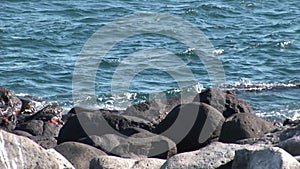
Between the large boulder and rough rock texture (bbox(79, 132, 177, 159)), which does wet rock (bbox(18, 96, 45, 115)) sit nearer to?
the large boulder

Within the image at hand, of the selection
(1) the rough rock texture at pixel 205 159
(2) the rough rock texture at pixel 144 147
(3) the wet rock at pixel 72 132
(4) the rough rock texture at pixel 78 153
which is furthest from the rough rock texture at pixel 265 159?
(3) the wet rock at pixel 72 132

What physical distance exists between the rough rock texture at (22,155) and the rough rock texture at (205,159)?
147 centimetres

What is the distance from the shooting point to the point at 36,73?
28359 millimetres

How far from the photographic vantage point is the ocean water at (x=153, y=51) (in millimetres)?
25656

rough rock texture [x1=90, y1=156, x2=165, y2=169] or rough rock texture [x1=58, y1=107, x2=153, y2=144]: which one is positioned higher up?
rough rock texture [x1=90, y1=156, x2=165, y2=169]

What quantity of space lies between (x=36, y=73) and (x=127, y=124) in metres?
12.6

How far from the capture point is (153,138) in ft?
45.0

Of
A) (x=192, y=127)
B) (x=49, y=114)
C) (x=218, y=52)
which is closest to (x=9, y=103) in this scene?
(x=49, y=114)

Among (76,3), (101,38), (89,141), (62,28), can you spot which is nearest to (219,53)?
(101,38)

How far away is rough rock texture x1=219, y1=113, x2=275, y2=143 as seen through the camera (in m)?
14.9

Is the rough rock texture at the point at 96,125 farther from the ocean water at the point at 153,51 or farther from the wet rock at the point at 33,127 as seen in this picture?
the ocean water at the point at 153,51

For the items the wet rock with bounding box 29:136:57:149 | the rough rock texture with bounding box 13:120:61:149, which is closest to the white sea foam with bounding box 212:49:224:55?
the rough rock texture with bounding box 13:120:61:149

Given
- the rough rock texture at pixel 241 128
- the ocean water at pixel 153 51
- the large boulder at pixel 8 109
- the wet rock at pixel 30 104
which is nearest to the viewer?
the rough rock texture at pixel 241 128

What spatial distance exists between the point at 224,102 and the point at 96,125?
3217 millimetres
